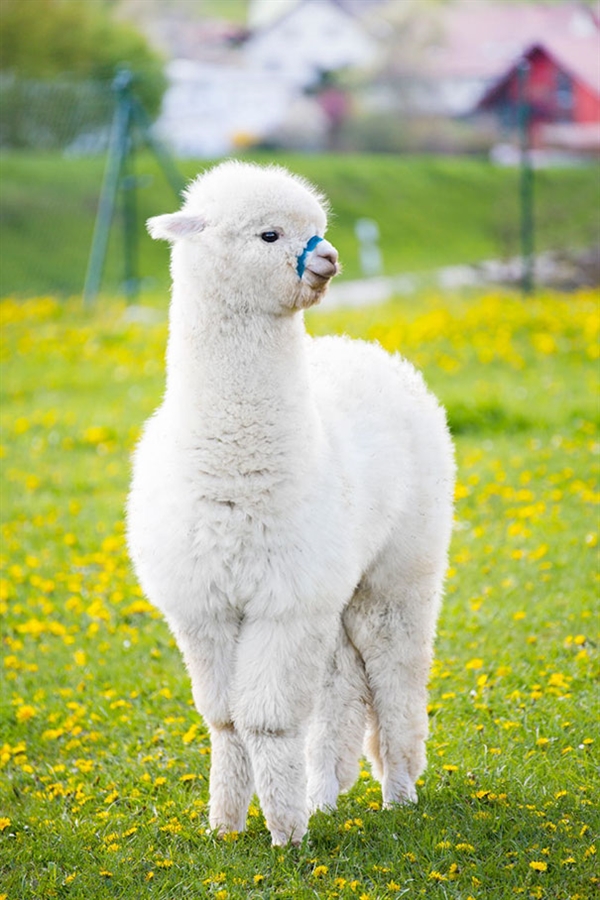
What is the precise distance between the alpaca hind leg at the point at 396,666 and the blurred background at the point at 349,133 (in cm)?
593

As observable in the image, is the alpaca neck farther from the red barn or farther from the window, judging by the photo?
the window

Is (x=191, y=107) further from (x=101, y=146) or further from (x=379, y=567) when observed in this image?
(x=379, y=567)

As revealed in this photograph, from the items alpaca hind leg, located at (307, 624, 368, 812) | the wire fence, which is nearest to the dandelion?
alpaca hind leg, located at (307, 624, 368, 812)

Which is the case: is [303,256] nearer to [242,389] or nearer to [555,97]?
[242,389]

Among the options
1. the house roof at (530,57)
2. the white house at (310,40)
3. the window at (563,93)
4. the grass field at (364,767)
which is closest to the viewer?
the grass field at (364,767)

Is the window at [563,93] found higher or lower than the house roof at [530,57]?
lower

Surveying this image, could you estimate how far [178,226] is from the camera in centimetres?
345

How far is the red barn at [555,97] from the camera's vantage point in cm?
1180

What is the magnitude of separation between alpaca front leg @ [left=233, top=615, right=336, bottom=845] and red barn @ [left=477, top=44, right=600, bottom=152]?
8.79 m

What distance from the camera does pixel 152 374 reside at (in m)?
10.6

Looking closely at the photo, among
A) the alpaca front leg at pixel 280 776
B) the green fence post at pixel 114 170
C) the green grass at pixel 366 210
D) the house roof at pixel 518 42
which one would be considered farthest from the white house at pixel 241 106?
the alpaca front leg at pixel 280 776

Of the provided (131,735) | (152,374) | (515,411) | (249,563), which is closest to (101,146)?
(152,374)

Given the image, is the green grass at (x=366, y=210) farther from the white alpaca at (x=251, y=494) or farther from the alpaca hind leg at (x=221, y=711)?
the alpaca hind leg at (x=221, y=711)

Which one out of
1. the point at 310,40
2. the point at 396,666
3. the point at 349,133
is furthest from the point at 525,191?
the point at 310,40
